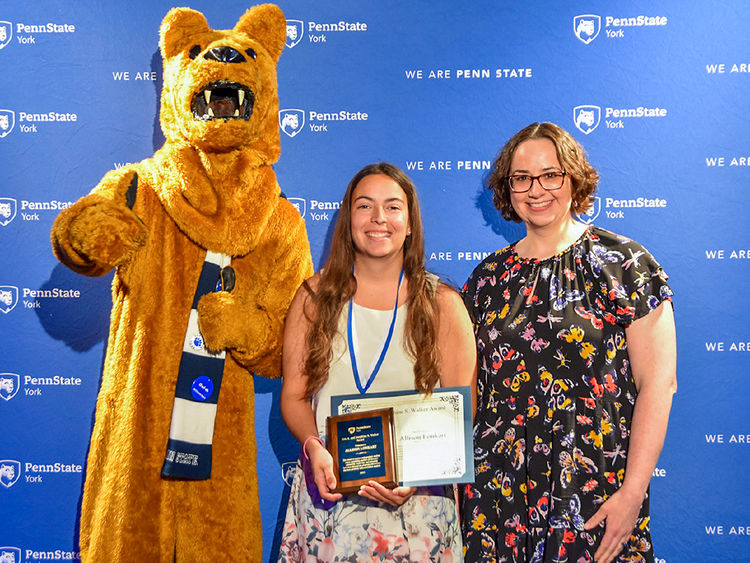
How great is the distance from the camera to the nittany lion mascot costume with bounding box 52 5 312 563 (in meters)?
1.88

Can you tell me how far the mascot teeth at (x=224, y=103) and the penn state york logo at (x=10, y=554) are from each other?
192 cm

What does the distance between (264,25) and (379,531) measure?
1.67 m

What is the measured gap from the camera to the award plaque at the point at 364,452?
1.64m

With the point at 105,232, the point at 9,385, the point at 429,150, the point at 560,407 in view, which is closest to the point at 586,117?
the point at 429,150

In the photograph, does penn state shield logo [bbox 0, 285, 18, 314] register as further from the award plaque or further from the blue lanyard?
the award plaque

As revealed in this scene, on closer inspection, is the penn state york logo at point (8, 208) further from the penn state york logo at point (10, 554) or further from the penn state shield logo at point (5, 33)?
the penn state york logo at point (10, 554)

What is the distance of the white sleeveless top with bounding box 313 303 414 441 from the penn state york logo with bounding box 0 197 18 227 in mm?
1560

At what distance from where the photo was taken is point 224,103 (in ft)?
6.52

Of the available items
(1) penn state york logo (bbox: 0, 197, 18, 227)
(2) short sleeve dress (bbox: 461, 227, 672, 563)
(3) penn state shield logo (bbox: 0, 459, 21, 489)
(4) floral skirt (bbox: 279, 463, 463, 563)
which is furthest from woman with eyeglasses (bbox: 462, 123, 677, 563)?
(1) penn state york logo (bbox: 0, 197, 18, 227)

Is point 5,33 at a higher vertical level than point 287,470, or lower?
higher

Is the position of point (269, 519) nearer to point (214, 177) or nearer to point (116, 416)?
point (116, 416)

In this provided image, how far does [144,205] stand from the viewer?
76.4 inches

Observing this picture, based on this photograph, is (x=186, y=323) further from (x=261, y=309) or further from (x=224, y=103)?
(x=224, y=103)

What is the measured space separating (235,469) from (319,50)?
163 cm
